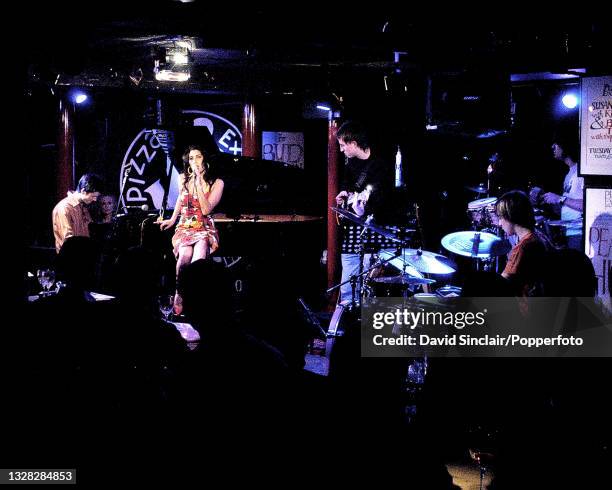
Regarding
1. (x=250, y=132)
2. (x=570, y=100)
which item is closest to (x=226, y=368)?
(x=570, y=100)

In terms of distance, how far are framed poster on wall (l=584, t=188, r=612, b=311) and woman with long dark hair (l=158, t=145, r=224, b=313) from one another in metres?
3.89

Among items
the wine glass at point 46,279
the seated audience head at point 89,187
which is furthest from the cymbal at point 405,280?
the seated audience head at point 89,187

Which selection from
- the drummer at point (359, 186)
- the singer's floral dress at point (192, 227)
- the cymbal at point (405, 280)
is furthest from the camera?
the singer's floral dress at point (192, 227)

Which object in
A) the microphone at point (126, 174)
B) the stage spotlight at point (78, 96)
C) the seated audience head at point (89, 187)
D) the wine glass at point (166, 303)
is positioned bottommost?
the wine glass at point (166, 303)

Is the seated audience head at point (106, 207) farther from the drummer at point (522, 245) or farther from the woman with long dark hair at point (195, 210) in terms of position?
the drummer at point (522, 245)

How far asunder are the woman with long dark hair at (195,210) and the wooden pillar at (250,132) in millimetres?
2218

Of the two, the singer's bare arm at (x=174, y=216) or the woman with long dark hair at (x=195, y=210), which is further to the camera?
the singer's bare arm at (x=174, y=216)

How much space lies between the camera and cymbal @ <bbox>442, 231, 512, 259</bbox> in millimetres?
5754

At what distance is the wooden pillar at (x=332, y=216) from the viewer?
9.33m

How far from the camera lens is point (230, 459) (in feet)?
8.61

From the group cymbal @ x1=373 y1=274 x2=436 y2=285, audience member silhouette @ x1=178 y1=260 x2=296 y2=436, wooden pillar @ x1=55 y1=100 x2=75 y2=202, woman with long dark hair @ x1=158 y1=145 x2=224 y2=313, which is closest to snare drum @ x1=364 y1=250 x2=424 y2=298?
cymbal @ x1=373 y1=274 x2=436 y2=285

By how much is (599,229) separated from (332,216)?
3.74 metres

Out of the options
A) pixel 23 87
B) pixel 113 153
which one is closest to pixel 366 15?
pixel 23 87

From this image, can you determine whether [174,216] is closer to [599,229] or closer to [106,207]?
[106,207]
